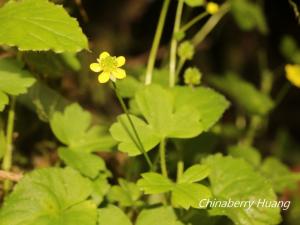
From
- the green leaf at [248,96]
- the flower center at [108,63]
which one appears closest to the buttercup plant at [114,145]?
the flower center at [108,63]

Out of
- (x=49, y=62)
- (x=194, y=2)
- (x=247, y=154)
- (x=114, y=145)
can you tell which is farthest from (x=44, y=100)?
(x=247, y=154)

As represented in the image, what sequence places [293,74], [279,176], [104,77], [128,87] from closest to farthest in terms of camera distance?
[104,77], [128,87], [279,176], [293,74]

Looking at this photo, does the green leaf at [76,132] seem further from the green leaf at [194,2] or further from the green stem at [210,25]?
the green stem at [210,25]

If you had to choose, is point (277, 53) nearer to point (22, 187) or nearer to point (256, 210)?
point (256, 210)

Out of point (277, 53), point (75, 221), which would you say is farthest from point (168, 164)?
point (277, 53)

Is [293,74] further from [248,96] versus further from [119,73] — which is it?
[119,73]

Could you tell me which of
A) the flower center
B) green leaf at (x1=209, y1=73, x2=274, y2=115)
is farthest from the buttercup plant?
green leaf at (x1=209, y1=73, x2=274, y2=115)

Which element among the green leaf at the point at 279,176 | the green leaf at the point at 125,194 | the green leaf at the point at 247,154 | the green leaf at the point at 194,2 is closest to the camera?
the green leaf at the point at 125,194
